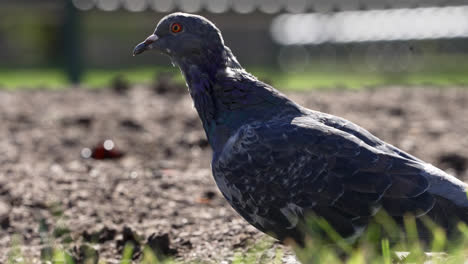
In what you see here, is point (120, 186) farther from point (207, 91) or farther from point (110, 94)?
point (110, 94)

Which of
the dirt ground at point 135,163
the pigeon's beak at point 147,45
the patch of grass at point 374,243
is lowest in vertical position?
the dirt ground at point 135,163

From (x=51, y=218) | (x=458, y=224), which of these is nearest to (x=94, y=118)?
(x=51, y=218)

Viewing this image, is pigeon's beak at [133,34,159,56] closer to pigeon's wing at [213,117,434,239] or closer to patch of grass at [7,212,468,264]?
pigeon's wing at [213,117,434,239]

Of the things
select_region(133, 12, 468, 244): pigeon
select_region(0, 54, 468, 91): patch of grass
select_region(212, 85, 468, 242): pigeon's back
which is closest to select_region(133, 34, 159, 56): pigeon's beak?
select_region(133, 12, 468, 244): pigeon

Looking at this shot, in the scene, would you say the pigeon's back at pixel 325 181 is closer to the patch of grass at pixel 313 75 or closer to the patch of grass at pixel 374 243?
the patch of grass at pixel 374 243

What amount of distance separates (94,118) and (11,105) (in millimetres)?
1504

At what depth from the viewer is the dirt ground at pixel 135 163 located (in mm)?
4367

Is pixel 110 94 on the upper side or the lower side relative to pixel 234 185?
lower

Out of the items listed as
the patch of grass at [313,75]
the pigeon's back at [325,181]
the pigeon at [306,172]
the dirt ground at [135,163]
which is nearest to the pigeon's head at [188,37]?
the pigeon at [306,172]

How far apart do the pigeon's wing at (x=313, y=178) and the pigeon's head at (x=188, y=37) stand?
64 centimetres

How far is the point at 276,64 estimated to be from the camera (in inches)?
630

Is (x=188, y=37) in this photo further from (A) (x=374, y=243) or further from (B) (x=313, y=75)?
(B) (x=313, y=75)

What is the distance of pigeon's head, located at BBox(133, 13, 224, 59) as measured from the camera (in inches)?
160

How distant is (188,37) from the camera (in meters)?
4.08
